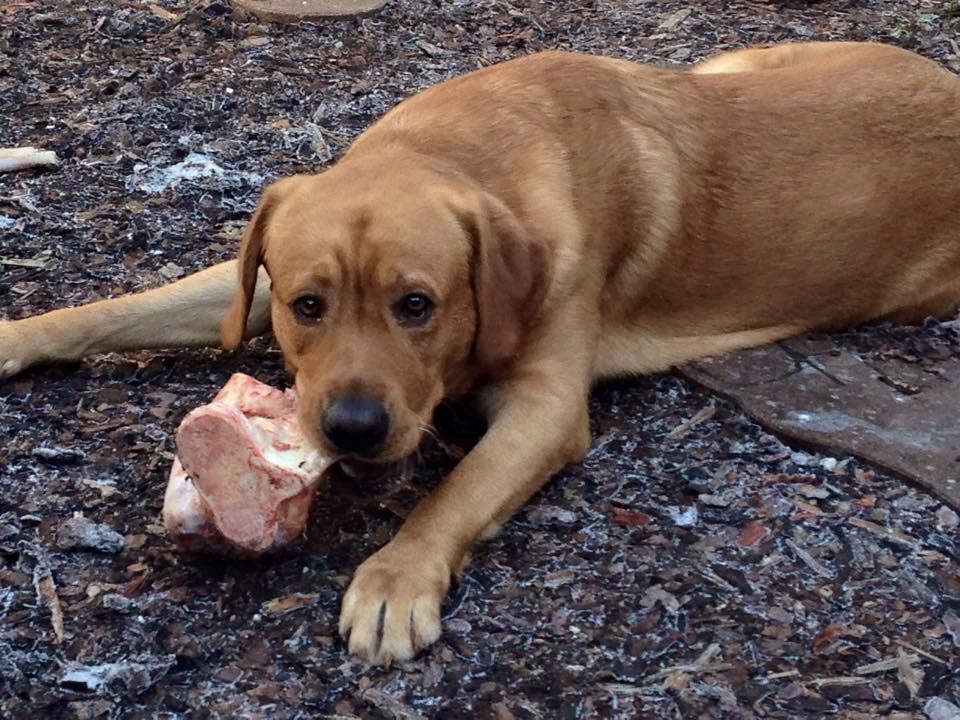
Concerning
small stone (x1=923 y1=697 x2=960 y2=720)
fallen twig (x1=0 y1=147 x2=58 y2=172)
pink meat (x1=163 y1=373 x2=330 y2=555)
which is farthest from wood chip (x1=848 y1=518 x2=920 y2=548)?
fallen twig (x1=0 y1=147 x2=58 y2=172)

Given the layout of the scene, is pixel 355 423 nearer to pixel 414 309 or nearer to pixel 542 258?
pixel 414 309

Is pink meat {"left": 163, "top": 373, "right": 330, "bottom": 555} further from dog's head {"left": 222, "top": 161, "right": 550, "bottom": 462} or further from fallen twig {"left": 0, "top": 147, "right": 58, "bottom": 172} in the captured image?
fallen twig {"left": 0, "top": 147, "right": 58, "bottom": 172}

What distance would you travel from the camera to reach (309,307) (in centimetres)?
339

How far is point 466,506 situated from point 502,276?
0.62 meters

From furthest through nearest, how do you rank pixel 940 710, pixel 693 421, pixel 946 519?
1. pixel 693 421
2. pixel 946 519
3. pixel 940 710

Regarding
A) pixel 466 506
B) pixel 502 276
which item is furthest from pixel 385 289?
pixel 466 506

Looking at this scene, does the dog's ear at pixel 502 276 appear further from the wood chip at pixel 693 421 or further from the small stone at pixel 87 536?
the small stone at pixel 87 536

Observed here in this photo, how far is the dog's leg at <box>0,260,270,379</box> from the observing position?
411cm

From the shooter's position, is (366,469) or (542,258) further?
(542,258)

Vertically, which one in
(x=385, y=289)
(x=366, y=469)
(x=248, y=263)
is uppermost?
(x=385, y=289)

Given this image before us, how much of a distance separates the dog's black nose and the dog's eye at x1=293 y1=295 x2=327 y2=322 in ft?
1.02

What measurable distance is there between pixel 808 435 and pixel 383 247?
1.48 meters

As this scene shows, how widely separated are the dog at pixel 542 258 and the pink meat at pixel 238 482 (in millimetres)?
101

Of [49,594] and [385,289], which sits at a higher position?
[385,289]
